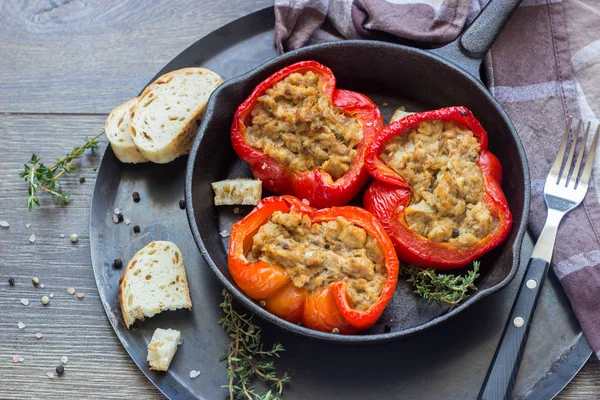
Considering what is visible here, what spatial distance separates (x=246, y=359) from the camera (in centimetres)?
294

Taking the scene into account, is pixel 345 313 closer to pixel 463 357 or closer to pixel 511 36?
pixel 463 357

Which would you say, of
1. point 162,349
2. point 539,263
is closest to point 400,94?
point 539,263

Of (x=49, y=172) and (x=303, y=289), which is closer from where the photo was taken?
(x=303, y=289)

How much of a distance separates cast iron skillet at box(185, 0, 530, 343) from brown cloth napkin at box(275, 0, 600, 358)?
0.19 m

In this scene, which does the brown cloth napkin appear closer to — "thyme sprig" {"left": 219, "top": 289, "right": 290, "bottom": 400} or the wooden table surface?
the wooden table surface

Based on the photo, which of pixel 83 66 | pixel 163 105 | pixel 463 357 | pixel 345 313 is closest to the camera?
pixel 345 313

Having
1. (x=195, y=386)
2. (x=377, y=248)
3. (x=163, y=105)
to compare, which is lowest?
(x=195, y=386)

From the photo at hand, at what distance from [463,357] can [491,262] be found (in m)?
0.41

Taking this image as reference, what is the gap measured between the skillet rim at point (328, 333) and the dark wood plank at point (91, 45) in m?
0.66

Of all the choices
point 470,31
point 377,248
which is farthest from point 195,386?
point 470,31

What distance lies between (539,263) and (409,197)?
1.97 ft

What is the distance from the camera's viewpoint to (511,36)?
3.34 metres

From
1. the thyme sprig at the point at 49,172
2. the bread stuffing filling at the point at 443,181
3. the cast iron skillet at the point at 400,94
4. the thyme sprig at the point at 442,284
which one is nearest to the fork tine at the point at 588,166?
the cast iron skillet at the point at 400,94

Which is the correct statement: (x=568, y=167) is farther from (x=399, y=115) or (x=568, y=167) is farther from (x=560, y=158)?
(x=399, y=115)
